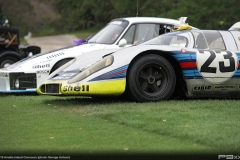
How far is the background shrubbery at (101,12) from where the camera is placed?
32750 millimetres

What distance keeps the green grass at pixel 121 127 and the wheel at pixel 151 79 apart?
8.1 inches

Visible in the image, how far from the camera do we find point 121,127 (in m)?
7.32

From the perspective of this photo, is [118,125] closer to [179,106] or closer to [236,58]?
[179,106]

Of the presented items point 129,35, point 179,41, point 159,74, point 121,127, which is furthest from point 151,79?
point 129,35

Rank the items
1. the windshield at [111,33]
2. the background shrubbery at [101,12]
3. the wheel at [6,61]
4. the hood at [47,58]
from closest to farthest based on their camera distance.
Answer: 1. the hood at [47,58]
2. the windshield at [111,33]
3. the wheel at [6,61]
4. the background shrubbery at [101,12]

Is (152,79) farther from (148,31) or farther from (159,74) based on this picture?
(148,31)

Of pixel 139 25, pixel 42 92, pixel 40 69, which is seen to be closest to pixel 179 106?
pixel 42 92

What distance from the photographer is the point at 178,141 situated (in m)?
6.43

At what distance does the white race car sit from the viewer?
38.4ft

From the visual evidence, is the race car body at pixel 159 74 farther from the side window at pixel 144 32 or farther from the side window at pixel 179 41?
the side window at pixel 144 32

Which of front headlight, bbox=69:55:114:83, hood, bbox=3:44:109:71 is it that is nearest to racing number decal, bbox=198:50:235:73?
front headlight, bbox=69:55:114:83

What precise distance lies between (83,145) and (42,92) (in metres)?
3.56

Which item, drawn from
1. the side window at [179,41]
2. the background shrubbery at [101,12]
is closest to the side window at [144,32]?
the side window at [179,41]

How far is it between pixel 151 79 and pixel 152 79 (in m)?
0.02
